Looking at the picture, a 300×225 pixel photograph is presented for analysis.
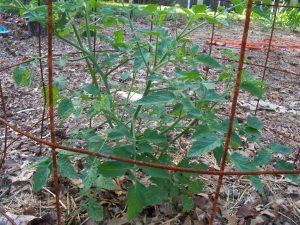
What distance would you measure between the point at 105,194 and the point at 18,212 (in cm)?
32

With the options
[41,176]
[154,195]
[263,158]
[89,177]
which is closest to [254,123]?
[263,158]

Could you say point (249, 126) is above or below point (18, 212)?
above

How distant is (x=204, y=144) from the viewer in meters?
0.89

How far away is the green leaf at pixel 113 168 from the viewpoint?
3.22ft

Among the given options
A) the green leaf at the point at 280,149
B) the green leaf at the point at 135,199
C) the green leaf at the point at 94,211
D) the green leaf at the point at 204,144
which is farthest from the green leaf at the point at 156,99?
the green leaf at the point at 94,211

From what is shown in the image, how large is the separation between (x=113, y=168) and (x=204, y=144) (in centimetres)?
26

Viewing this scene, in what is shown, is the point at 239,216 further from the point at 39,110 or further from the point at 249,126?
the point at 39,110

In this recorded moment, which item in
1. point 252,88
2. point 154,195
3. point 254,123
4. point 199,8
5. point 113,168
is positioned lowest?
point 154,195

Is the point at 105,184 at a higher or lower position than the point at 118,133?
lower

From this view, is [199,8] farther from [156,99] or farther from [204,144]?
[204,144]

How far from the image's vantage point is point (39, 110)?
2330 mm

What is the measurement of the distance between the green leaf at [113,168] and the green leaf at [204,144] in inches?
7.7

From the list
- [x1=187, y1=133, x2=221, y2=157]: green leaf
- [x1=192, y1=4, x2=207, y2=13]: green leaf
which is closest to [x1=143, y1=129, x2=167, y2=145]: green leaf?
[x1=187, y1=133, x2=221, y2=157]: green leaf

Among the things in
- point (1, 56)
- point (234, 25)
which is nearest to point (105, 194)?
point (1, 56)
